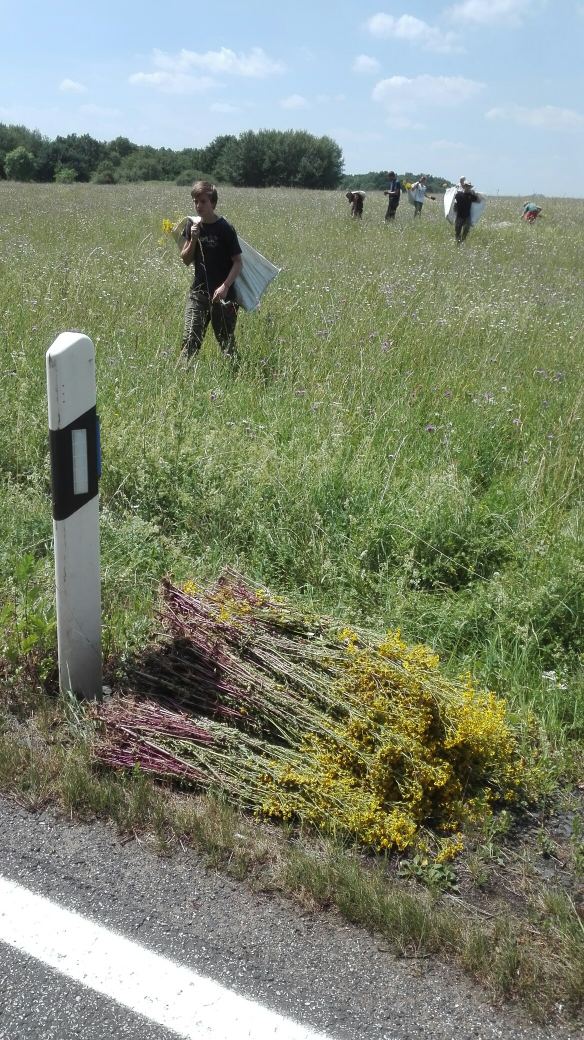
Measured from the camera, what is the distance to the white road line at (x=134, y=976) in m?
1.95

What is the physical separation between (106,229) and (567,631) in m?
16.0

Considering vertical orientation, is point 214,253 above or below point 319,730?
above

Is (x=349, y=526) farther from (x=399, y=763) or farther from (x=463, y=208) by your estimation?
(x=463, y=208)

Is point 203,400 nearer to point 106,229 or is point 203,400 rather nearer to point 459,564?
point 459,564

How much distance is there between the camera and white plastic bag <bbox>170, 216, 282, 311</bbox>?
7977 mm

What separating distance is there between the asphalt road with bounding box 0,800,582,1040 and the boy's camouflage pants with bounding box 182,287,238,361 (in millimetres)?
5829

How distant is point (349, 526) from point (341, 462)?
810 mm

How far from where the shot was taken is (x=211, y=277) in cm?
792

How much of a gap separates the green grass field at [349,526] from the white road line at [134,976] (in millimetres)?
373

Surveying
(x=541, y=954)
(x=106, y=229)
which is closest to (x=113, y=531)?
(x=541, y=954)

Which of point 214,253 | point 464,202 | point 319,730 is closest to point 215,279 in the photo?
point 214,253

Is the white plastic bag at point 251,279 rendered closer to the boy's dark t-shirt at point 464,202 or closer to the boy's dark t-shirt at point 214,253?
the boy's dark t-shirt at point 214,253

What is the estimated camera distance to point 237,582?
3.73m

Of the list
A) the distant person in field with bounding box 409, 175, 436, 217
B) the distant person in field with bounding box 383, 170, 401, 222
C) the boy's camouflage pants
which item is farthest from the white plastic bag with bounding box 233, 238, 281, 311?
the distant person in field with bounding box 409, 175, 436, 217
